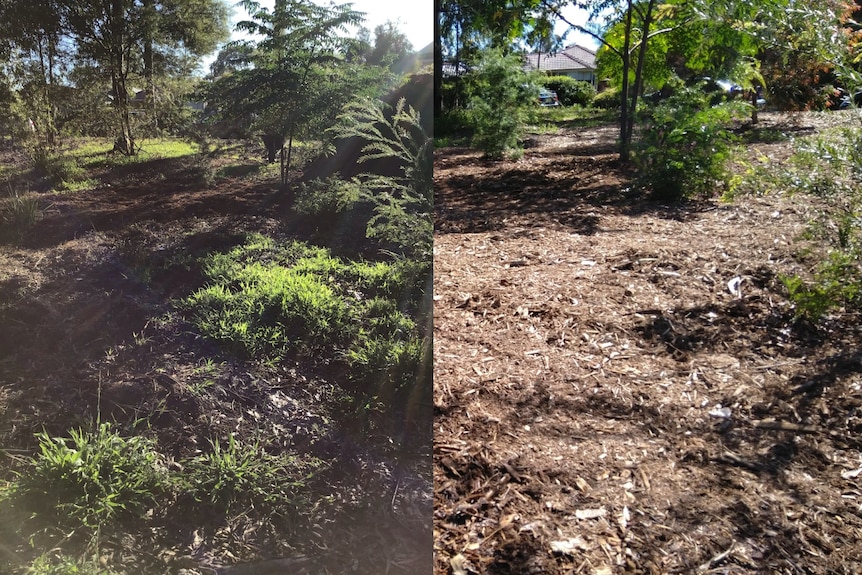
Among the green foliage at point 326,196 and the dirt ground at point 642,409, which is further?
the dirt ground at point 642,409

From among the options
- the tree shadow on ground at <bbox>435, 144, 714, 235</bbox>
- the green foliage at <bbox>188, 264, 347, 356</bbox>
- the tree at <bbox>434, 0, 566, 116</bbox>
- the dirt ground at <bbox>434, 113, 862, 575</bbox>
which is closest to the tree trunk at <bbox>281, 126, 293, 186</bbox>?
the green foliage at <bbox>188, 264, 347, 356</bbox>

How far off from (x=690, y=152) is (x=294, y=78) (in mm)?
6102

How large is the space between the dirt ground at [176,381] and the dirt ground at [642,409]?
52 cm

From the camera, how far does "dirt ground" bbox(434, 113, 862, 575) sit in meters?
2.31

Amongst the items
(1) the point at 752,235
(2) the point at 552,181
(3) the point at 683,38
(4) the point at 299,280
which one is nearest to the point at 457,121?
(3) the point at 683,38

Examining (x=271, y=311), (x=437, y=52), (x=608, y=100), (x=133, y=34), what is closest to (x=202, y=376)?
(x=271, y=311)

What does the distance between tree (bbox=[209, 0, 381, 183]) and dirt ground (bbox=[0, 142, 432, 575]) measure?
0.12 meters

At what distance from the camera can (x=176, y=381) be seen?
5.76 feet

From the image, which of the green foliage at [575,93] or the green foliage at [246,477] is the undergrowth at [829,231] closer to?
the green foliage at [246,477]

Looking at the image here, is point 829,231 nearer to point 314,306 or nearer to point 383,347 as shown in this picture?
point 383,347

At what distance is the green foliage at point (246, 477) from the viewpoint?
66.3 inches

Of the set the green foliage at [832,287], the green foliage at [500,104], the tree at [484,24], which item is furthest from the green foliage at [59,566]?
the green foliage at [500,104]

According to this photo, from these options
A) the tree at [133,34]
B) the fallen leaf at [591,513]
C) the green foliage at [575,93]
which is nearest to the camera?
the tree at [133,34]

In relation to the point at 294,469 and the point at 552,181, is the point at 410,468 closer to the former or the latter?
the point at 294,469
